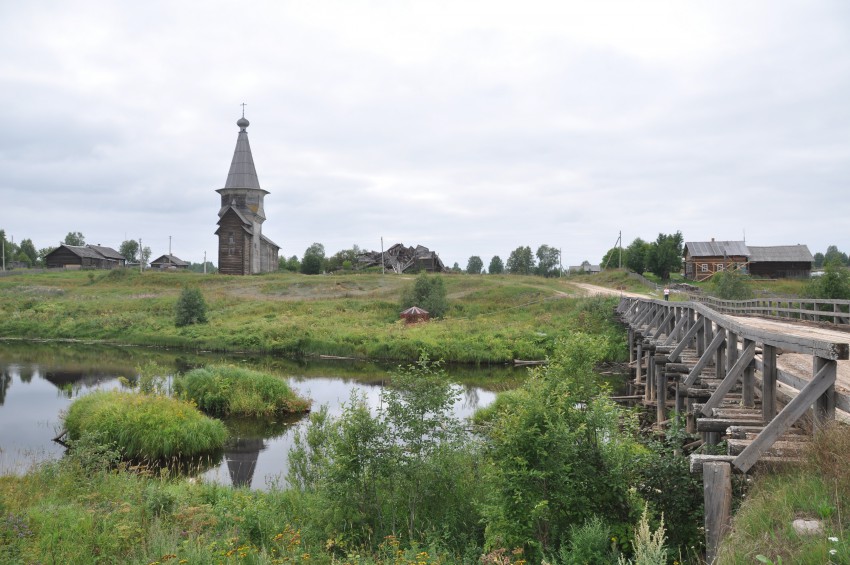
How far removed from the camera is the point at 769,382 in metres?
7.43

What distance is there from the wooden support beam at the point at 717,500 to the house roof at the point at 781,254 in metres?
79.6

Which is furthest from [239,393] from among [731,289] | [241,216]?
[241,216]

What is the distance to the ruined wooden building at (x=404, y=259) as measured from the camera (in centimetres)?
8525

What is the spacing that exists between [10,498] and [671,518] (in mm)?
9893

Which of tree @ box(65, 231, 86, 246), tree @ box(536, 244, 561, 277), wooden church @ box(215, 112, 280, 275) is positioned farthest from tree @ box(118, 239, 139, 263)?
tree @ box(536, 244, 561, 277)

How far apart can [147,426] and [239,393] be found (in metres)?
5.24

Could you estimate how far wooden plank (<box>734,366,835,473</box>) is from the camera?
232 inches

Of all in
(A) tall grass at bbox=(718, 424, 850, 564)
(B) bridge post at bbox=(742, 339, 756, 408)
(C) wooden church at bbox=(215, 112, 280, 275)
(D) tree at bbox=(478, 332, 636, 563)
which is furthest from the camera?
(C) wooden church at bbox=(215, 112, 280, 275)

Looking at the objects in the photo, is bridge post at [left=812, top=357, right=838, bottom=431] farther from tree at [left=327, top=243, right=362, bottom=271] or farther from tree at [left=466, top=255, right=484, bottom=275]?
tree at [left=466, top=255, right=484, bottom=275]

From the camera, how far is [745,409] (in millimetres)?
8375

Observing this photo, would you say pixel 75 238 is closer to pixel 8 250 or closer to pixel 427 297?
pixel 8 250

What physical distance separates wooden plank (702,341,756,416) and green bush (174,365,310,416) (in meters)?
16.0

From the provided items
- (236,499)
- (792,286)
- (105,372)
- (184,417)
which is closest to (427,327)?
(105,372)

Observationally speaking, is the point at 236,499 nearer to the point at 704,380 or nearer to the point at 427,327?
the point at 704,380
